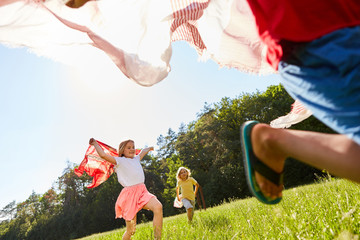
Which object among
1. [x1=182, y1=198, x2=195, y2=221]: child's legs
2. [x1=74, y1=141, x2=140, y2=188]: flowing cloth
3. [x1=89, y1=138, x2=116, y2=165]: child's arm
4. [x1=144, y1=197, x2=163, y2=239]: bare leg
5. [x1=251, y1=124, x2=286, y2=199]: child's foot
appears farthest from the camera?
[x1=182, y1=198, x2=195, y2=221]: child's legs

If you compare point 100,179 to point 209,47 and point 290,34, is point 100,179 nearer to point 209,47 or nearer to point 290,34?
point 209,47

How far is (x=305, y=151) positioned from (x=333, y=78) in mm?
283

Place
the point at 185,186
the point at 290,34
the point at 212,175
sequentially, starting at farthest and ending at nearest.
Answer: the point at 212,175 → the point at 185,186 → the point at 290,34

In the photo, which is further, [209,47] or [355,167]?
[209,47]

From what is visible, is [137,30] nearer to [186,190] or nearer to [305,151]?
[305,151]

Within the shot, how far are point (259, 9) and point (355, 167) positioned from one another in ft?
2.36

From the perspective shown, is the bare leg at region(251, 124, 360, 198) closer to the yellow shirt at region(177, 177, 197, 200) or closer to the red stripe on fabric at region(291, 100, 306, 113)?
the red stripe on fabric at region(291, 100, 306, 113)

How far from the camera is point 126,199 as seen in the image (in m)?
4.88

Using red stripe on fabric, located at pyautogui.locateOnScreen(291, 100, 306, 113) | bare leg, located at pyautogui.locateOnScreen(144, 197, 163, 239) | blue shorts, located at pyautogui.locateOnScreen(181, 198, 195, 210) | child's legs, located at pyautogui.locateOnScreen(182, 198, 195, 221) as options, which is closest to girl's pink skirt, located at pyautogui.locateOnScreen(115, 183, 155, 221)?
bare leg, located at pyautogui.locateOnScreen(144, 197, 163, 239)

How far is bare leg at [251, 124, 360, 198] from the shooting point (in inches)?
38.5

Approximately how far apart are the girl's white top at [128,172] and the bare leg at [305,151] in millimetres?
4044

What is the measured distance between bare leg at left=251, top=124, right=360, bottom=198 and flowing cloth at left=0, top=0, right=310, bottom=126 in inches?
30.9

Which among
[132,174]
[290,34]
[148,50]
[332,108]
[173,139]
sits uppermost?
[148,50]

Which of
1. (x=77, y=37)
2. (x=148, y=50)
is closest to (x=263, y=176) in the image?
(x=148, y=50)
